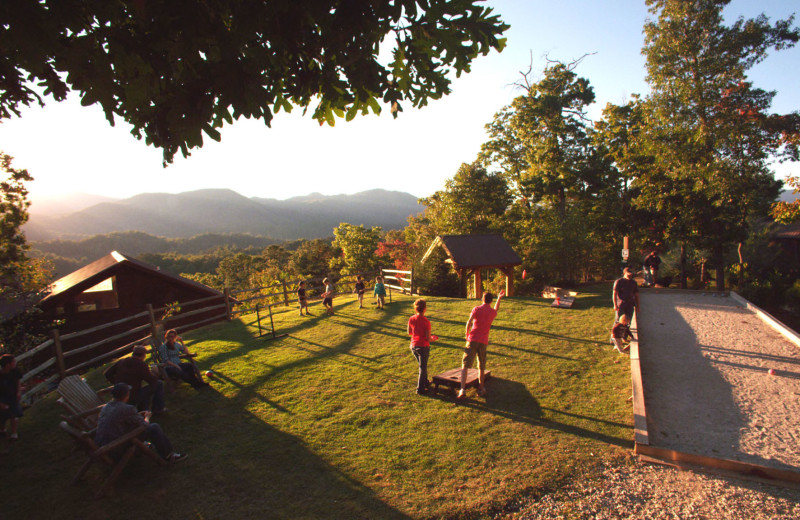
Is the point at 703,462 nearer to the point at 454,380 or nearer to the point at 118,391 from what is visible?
the point at 454,380

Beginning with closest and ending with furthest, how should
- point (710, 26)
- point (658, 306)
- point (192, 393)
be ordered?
point (192, 393)
point (658, 306)
point (710, 26)

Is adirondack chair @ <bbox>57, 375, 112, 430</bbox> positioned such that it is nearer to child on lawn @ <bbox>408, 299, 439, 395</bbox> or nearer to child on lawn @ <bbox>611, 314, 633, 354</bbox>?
child on lawn @ <bbox>408, 299, 439, 395</bbox>

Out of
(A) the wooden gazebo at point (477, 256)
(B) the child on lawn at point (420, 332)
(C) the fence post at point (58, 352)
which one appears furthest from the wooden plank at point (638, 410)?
(C) the fence post at point (58, 352)

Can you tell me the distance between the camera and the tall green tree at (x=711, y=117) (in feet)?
58.3

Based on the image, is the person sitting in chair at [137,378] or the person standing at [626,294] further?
the person standing at [626,294]

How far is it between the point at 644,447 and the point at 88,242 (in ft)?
407

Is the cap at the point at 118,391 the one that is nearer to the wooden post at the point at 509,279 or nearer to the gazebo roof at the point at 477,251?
the gazebo roof at the point at 477,251

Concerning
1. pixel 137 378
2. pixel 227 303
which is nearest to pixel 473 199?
pixel 227 303

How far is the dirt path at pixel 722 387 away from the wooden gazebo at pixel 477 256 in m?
6.84

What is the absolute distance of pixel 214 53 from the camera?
3.37m

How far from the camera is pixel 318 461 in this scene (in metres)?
5.52

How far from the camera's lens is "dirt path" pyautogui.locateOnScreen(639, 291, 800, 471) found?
5926mm

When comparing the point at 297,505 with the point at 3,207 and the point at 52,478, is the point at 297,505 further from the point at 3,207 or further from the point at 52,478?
the point at 3,207

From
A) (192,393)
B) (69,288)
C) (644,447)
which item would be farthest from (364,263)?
(644,447)
